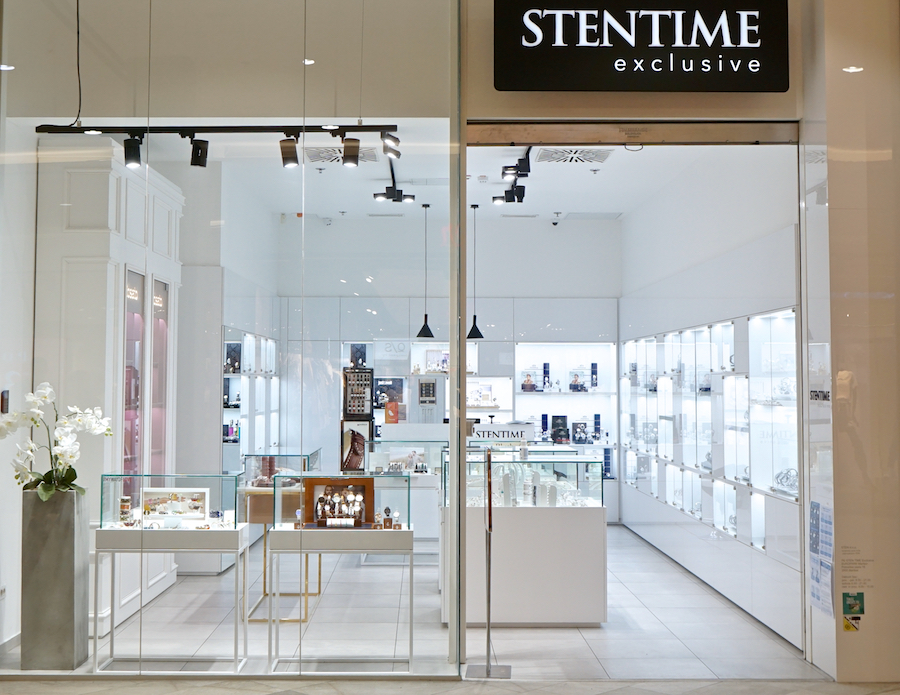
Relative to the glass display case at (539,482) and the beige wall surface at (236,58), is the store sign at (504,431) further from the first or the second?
the beige wall surface at (236,58)

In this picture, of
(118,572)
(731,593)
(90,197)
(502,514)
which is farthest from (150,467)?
(731,593)

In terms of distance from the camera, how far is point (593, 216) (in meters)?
8.73

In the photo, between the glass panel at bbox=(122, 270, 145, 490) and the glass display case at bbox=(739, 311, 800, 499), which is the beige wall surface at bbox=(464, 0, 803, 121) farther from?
the glass panel at bbox=(122, 270, 145, 490)

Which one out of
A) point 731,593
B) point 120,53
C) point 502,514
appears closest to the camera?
point 120,53

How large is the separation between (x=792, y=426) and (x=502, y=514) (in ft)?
6.16

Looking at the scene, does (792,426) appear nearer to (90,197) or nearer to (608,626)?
(608,626)

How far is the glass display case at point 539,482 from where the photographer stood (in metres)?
5.02

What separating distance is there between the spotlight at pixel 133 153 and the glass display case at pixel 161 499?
65.2 inches

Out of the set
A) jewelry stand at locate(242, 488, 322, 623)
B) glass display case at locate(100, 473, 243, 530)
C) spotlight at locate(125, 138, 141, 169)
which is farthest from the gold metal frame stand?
spotlight at locate(125, 138, 141, 169)

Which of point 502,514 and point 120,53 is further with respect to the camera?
point 502,514

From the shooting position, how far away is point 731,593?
553 cm

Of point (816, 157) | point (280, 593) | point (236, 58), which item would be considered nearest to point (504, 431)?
point (280, 593)

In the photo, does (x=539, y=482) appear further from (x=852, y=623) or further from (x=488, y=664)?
(x=852, y=623)

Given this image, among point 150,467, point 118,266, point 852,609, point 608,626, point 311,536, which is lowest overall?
point 608,626
